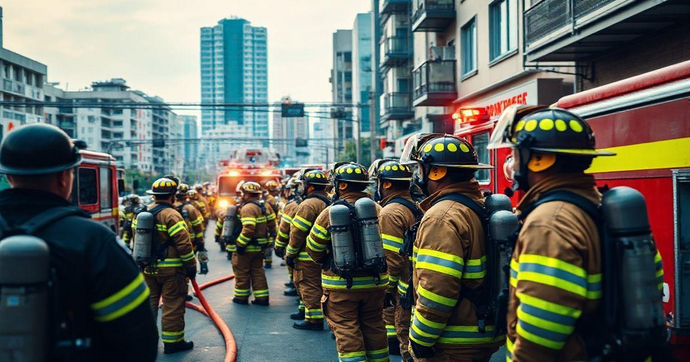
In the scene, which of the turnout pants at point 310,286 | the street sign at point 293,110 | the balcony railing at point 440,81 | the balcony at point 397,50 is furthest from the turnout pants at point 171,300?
the balcony at point 397,50

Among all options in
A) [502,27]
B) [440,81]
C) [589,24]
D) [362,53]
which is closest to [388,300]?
[589,24]

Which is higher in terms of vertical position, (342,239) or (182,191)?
(182,191)

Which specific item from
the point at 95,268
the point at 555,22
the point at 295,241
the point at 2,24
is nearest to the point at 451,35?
the point at 555,22

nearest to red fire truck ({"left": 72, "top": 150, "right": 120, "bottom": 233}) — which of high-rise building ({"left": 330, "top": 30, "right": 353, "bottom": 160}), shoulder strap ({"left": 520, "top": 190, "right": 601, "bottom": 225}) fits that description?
shoulder strap ({"left": 520, "top": 190, "right": 601, "bottom": 225})

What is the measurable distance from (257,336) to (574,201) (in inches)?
233

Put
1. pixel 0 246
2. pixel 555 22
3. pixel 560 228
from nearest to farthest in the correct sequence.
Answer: pixel 0 246
pixel 560 228
pixel 555 22

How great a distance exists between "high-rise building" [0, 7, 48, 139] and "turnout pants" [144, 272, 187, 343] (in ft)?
183

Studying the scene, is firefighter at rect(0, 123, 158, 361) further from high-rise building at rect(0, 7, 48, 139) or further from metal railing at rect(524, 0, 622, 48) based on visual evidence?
high-rise building at rect(0, 7, 48, 139)

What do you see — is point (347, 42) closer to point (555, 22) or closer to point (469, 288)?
point (555, 22)

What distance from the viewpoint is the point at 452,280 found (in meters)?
3.52

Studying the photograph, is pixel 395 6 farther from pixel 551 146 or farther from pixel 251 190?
pixel 551 146

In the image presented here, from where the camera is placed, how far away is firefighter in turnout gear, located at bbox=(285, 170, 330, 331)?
7543mm

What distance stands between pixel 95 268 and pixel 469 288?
2157 millimetres

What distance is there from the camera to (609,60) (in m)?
13.1
